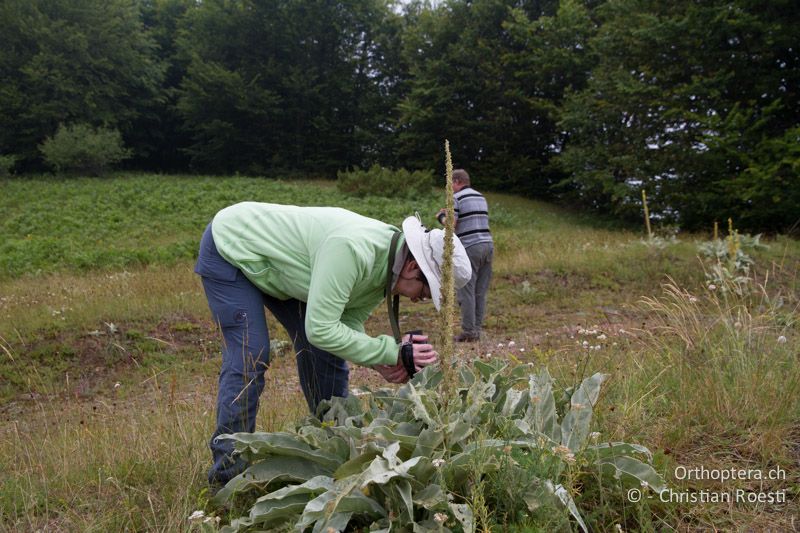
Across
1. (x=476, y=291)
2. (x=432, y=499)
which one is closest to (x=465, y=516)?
(x=432, y=499)

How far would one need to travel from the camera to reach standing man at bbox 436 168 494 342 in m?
7.36

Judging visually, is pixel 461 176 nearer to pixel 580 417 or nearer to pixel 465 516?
pixel 580 417

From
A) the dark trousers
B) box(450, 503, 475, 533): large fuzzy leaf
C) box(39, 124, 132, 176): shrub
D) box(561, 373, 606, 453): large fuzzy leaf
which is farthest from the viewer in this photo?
box(39, 124, 132, 176): shrub

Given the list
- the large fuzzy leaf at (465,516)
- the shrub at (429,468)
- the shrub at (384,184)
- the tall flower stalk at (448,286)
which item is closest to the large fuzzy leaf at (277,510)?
the shrub at (429,468)

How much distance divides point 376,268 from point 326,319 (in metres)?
0.40

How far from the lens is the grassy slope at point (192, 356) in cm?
276

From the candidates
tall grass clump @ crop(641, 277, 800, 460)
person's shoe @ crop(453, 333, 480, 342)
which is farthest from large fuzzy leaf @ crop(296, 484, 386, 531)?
person's shoe @ crop(453, 333, 480, 342)

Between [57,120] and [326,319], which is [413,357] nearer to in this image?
[326,319]

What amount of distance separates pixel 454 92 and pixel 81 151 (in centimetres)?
1770

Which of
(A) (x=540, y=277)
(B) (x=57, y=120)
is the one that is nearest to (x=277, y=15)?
(B) (x=57, y=120)

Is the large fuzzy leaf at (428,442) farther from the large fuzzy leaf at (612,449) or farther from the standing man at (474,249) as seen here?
the standing man at (474,249)

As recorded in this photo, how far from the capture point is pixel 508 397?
9.28 feet

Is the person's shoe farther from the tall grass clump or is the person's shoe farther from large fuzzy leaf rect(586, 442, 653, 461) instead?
large fuzzy leaf rect(586, 442, 653, 461)

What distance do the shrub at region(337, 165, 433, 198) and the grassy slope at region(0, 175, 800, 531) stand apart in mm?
2987
